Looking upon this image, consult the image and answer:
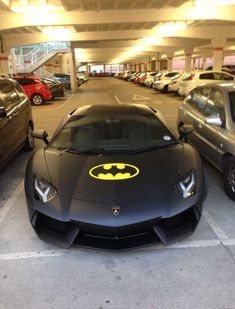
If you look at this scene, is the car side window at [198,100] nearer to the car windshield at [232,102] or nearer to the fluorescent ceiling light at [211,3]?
the car windshield at [232,102]

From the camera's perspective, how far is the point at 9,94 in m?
6.41

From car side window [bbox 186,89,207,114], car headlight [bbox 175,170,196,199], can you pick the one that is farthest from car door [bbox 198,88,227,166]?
car headlight [bbox 175,170,196,199]

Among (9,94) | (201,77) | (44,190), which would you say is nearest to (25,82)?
(201,77)

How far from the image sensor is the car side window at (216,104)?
4.97 metres

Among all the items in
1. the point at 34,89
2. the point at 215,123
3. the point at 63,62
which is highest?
the point at 215,123

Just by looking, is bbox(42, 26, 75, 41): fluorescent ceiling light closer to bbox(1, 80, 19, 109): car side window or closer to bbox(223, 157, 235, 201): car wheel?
bbox(1, 80, 19, 109): car side window

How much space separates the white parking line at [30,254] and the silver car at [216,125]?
2.40m

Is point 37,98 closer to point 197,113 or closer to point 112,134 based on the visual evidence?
point 197,113

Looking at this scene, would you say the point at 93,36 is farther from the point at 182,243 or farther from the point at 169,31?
the point at 182,243

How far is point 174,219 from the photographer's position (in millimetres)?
2994

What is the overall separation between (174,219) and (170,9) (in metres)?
14.0

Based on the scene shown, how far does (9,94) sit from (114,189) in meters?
4.21

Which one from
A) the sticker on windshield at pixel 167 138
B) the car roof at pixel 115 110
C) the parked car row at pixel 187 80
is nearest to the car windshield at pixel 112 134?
the sticker on windshield at pixel 167 138

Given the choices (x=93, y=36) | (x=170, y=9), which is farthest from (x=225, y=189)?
(x=93, y=36)
